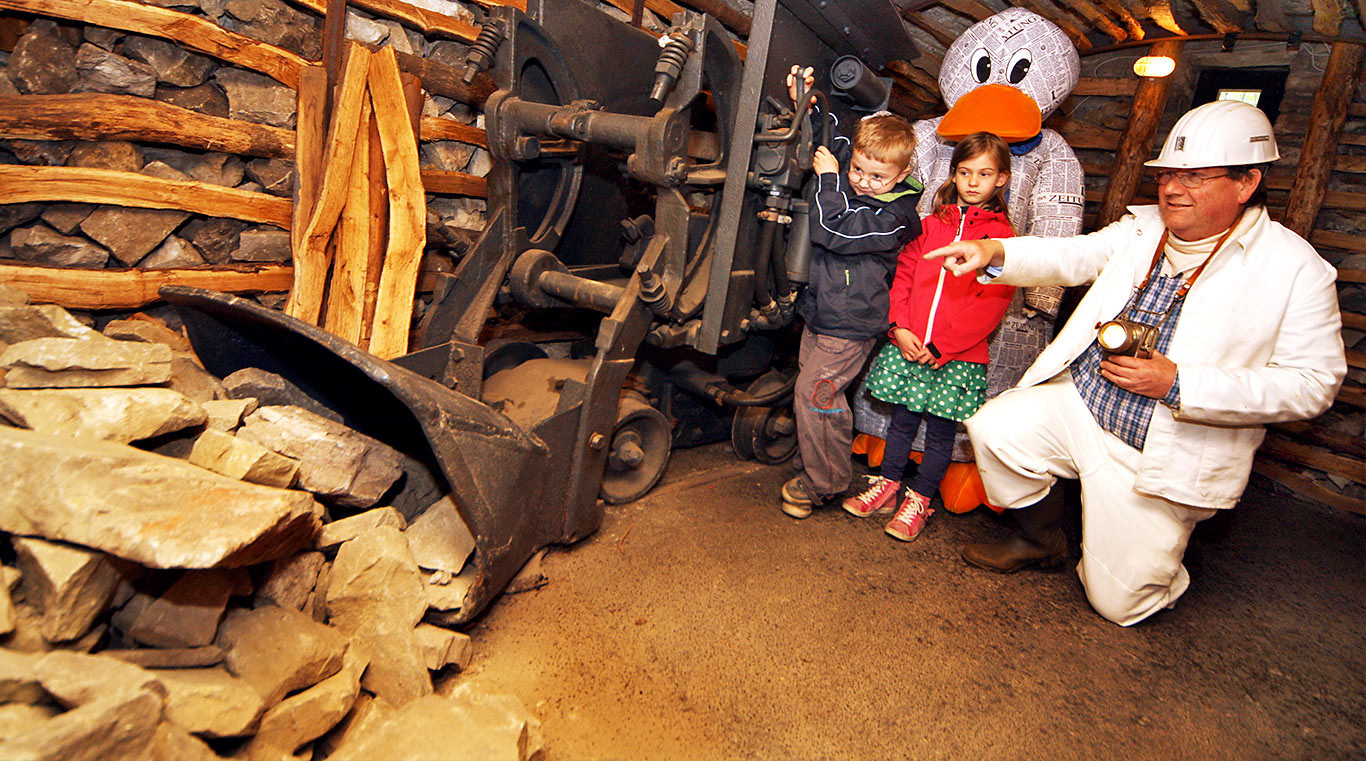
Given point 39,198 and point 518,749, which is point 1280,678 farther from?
point 39,198

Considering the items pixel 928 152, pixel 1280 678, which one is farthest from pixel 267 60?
pixel 1280 678

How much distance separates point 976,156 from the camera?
9.35 ft

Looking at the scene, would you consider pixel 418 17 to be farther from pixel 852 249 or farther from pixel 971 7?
pixel 971 7

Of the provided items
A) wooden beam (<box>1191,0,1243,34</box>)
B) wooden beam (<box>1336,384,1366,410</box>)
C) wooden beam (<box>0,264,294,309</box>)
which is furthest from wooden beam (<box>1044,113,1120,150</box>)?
wooden beam (<box>0,264,294,309</box>)

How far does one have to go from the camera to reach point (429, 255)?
11.1 feet

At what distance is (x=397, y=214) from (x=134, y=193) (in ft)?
2.83

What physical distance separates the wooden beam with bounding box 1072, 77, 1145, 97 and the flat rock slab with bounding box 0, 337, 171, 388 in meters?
5.07

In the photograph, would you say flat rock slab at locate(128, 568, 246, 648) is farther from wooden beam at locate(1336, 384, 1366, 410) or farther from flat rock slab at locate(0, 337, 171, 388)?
wooden beam at locate(1336, 384, 1366, 410)

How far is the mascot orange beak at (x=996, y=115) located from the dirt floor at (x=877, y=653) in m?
1.84

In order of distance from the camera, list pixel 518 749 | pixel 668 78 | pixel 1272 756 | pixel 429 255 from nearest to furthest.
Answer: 1. pixel 518 749
2. pixel 1272 756
3. pixel 668 78
4. pixel 429 255

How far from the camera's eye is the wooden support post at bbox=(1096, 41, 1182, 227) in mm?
4414

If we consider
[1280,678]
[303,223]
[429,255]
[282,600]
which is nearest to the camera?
[282,600]

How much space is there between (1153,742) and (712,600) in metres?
1.42

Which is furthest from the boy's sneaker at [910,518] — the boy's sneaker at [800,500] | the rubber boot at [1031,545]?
the boy's sneaker at [800,500]
